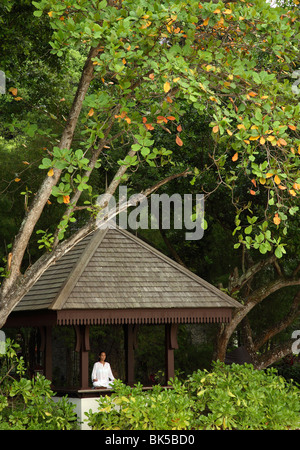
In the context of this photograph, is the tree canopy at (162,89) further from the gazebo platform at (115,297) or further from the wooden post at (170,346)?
the wooden post at (170,346)

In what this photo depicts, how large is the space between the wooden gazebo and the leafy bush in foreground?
1.54 meters

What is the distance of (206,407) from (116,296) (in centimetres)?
274

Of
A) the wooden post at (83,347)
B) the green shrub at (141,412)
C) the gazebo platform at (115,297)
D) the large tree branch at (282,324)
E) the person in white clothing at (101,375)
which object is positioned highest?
the large tree branch at (282,324)

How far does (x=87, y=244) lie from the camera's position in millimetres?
14312

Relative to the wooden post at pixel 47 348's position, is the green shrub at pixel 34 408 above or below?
below

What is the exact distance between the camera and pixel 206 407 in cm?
1241

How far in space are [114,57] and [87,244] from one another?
6.18 metres

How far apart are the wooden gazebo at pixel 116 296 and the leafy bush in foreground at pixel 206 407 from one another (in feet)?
5.04

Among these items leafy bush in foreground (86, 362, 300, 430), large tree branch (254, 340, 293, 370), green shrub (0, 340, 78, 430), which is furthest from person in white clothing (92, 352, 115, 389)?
large tree branch (254, 340, 293, 370)

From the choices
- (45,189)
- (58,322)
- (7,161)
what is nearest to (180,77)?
(45,189)

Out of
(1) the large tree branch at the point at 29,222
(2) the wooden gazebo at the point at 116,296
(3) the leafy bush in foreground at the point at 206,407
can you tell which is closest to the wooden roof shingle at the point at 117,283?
(2) the wooden gazebo at the point at 116,296

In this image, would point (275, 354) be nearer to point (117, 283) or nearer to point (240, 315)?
point (240, 315)

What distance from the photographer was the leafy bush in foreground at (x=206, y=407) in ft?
35.7

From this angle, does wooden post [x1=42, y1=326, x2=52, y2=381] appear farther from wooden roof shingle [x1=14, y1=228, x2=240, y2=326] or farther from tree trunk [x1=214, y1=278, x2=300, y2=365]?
tree trunk [x1=214, y1=278, x2=300, y2=365]
